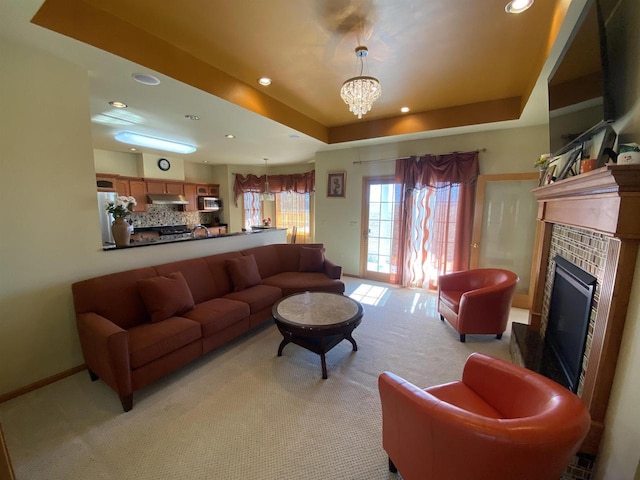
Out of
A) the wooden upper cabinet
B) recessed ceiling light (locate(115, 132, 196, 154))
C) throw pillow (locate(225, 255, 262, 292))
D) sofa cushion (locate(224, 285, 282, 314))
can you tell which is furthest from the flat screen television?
the wooden upper cabinet

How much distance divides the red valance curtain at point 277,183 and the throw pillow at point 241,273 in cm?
373

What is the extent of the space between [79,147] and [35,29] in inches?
31.6

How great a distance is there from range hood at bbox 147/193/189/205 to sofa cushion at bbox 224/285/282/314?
4286mm

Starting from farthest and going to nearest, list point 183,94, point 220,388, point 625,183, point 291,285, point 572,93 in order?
point 291,285
point 183,94
point 220,388
point 572,93
point 625,183

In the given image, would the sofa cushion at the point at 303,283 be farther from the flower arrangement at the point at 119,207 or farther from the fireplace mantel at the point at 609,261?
the fireplace mantel at the point at 609,261

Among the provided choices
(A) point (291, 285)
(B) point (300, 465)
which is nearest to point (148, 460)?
(B) point (300, 465)

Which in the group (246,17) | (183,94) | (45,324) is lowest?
(45,324)

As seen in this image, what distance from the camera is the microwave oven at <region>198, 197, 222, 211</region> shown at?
274 inches

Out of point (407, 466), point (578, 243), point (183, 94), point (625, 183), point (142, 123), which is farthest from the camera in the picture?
point (142, 123)

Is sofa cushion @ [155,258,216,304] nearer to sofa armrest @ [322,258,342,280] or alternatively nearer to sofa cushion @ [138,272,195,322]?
sofa cushion @ [138,272,195,322]

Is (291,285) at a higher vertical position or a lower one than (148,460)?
higher

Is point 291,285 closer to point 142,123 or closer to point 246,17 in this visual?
point 246,17

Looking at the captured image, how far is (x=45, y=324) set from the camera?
213cm

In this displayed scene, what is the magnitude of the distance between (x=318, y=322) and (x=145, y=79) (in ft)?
8.94
